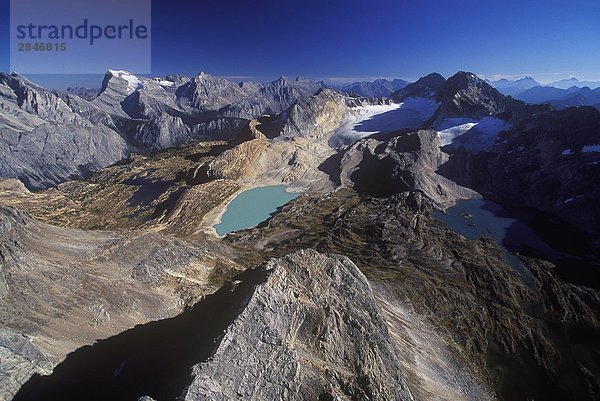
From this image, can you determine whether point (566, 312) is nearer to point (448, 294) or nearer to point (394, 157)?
point (448, 294)

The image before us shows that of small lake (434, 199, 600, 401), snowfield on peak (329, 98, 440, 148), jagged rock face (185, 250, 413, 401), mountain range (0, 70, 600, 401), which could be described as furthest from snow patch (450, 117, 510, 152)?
jagged rock face (185, 250, 413, 401)

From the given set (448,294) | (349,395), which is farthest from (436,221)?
(349,395)

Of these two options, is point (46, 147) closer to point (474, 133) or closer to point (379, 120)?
point (379, 120)

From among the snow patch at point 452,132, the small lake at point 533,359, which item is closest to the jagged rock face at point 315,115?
the snow patch at point 452,132

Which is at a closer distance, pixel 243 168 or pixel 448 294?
pixel 448 294

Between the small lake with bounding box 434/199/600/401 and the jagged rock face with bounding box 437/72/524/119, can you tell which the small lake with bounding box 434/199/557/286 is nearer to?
the small lake with bounding box 434/199/600/401

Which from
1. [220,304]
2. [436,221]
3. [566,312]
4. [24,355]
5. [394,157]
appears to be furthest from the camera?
[394,157]
